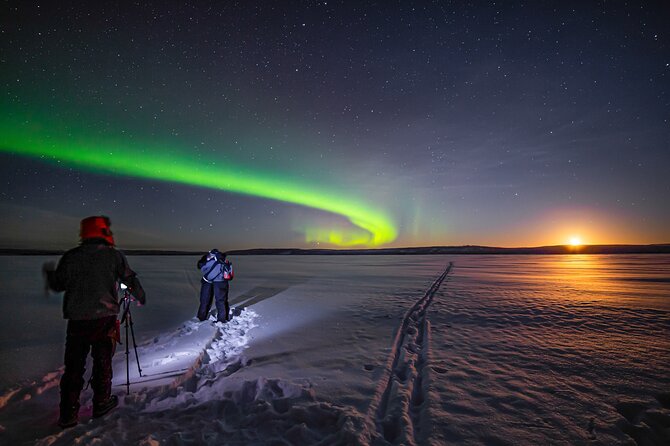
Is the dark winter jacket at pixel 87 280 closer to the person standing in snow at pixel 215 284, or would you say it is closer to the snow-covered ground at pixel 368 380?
the snow-covered ground at pixel 368 380

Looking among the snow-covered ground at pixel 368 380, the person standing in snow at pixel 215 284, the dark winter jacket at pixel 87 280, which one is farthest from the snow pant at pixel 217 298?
the dark winter jacket at pixel 87 280

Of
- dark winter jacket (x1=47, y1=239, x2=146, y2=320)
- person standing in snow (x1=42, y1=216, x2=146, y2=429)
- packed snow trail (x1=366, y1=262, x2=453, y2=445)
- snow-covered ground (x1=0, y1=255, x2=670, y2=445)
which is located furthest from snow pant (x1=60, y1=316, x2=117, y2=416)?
packed snow trail (x1=366, y1=262, x2=453, y2=445)

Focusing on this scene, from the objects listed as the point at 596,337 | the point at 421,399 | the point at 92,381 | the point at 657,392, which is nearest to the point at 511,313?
the point at 596,337

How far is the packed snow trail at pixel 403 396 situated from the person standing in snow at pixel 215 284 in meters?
4.42

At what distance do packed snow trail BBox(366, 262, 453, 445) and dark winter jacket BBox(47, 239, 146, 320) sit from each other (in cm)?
318

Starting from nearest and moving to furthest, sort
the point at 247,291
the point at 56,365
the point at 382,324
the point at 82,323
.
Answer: the point at 82,323 → the point at 56,365 → the point at 382,324 → the point at 247,291

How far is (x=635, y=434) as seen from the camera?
3.07 m

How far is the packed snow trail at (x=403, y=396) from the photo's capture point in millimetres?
3188

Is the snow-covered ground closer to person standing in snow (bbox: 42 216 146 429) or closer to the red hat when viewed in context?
person standing in snow (bbox: 42 216 146 429)

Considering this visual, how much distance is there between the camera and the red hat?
3459 millimetres

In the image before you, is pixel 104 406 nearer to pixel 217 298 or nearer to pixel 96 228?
pixel 96 228

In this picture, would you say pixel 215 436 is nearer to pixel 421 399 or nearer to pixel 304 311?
pixel 421 399

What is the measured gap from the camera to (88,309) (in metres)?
3.34

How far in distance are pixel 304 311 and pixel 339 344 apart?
11.3ft
